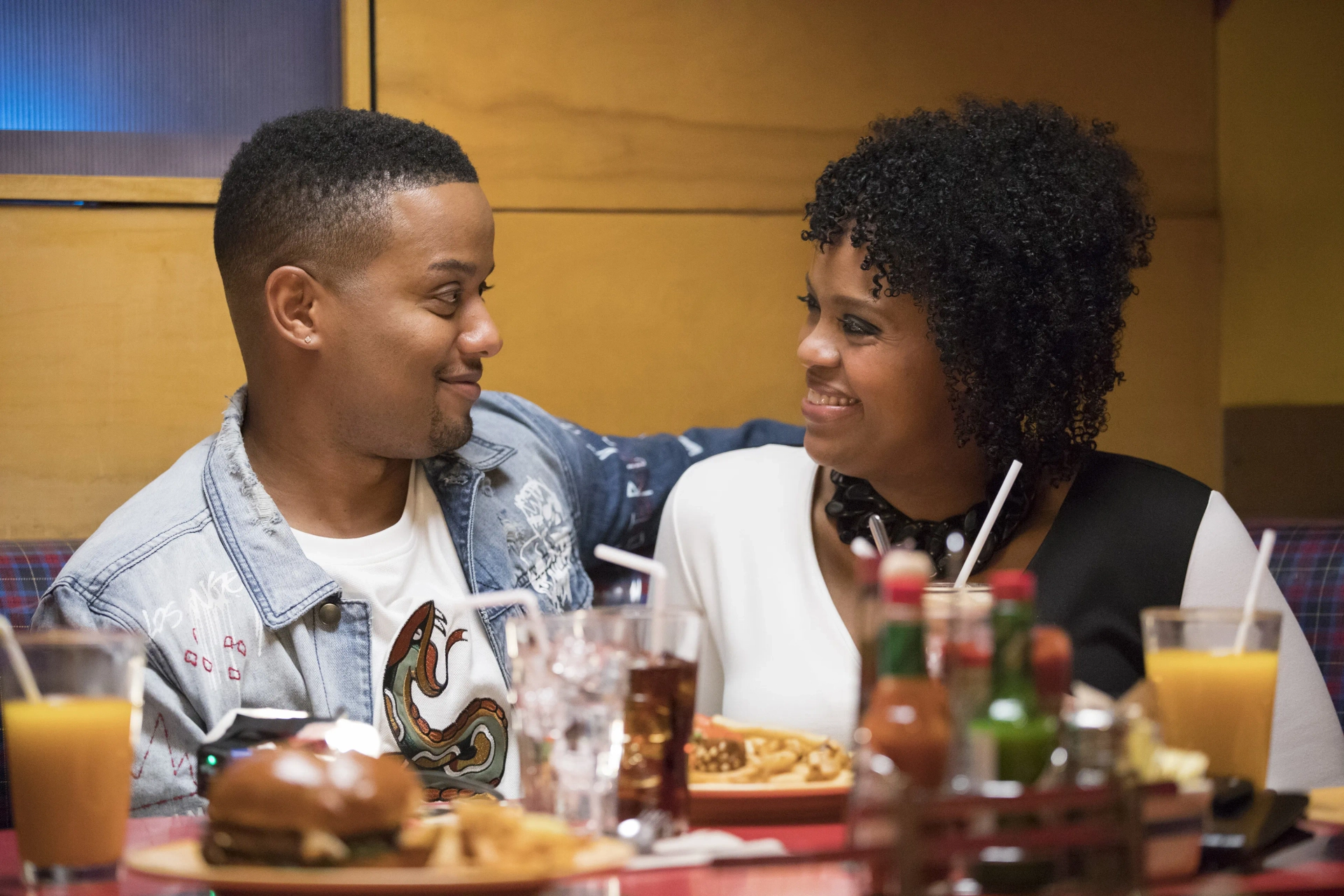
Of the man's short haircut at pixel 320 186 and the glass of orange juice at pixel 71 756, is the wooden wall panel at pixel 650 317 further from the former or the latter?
the glass of orange juice at pixel 71 756

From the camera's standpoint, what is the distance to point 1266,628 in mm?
1010

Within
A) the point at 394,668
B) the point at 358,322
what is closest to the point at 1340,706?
Result: the point at 394,668

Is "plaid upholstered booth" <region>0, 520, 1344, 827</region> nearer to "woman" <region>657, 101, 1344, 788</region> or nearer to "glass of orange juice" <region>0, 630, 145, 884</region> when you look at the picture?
"woman" <region>657, 101, 1344, 788</region>

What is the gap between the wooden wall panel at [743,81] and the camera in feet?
7.13

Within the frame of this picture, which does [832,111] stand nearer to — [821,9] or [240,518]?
[821,9]

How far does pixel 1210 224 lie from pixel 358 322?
154cm

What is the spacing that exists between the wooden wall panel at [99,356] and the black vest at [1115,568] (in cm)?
125

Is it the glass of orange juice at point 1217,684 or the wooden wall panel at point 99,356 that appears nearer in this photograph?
the glass of orange juice at point 1217,684

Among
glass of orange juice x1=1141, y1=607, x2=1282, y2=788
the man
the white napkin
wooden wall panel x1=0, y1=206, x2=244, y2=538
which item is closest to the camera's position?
the white napkin

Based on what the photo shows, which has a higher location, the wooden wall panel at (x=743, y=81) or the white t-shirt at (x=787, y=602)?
the wooden wall panel at (x=743, y=81)

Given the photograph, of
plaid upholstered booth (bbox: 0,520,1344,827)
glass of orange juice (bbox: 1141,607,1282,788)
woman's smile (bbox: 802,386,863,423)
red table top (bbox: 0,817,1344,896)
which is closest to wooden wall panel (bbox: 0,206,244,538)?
plaid upholstered booth (bbox: 0,520,1344,827)

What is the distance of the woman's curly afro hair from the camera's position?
1.61m

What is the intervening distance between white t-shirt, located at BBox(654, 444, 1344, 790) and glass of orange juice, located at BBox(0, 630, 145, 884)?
78 cm

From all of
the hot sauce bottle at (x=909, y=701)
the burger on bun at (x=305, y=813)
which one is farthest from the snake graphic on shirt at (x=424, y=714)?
the hot sauce bottle at (x=909, y=701)
